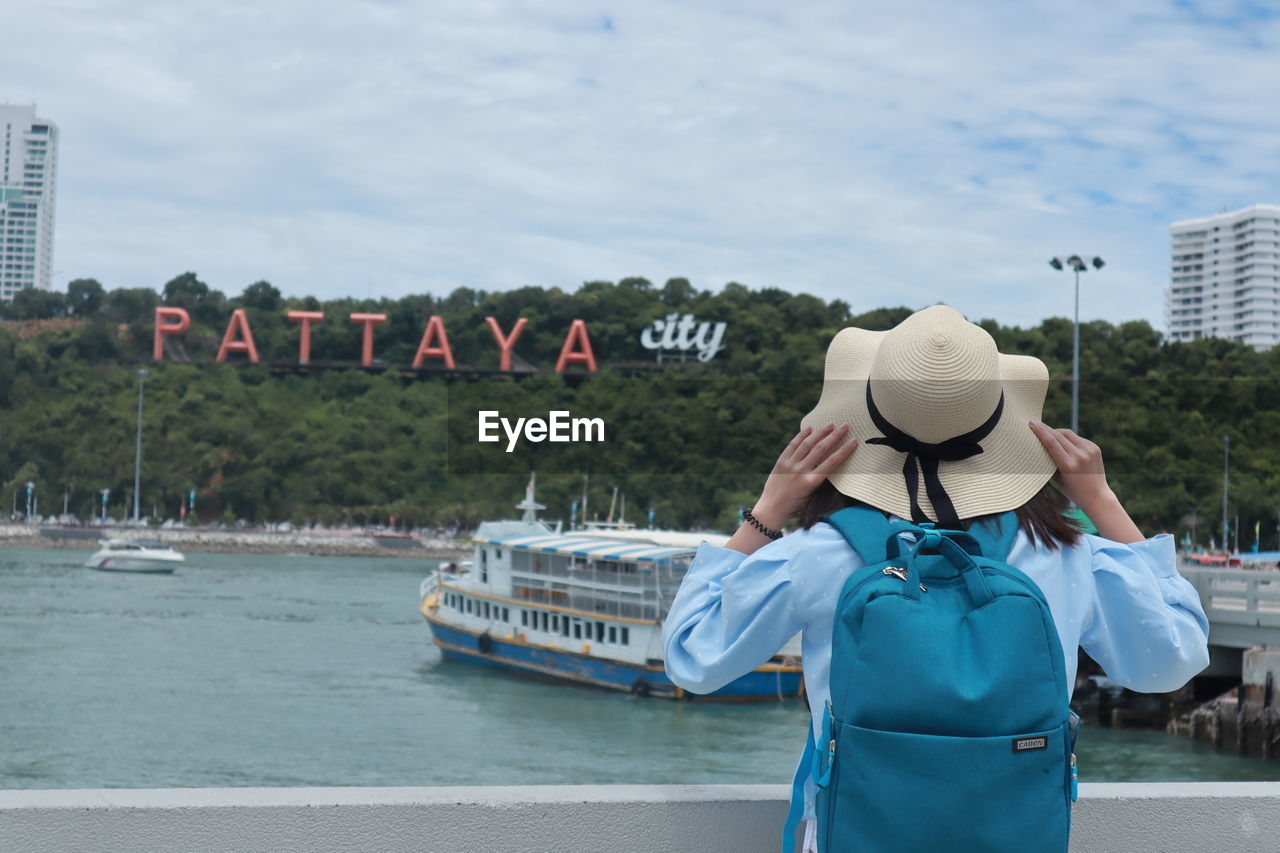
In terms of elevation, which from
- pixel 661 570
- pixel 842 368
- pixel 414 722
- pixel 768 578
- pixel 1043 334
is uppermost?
pixel 1043 334

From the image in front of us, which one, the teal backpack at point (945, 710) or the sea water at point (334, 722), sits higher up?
the teal backpack at point (945, 710)

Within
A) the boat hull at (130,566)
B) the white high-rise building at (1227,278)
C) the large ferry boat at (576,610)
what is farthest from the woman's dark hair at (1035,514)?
the white high-rise building at (1227,278)

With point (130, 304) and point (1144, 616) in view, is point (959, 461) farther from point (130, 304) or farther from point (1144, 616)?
point (130, 304)

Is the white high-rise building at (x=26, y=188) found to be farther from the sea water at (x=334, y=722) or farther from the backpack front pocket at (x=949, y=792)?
the backpack front pocket at (x=949, y=792)

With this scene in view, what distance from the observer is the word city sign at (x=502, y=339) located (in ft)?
252

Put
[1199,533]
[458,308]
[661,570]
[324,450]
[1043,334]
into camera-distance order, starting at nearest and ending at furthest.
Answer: [661,570]
[1043,334]
[1199,533]
[324,450]
[458,308]

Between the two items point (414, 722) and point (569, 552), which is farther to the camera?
point (569, 552)

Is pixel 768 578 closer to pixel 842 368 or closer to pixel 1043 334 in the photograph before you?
pixel 842 368

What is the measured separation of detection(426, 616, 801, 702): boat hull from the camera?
23.2 meters

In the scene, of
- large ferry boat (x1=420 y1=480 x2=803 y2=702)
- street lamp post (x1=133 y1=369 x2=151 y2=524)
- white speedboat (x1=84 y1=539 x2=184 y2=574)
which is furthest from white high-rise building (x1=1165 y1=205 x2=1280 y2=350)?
large ferry boat (x1=420 y1=480 x2=803 y2=702)

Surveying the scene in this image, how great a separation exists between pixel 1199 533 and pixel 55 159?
140053 millimetres

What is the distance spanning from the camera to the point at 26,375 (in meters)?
77.2

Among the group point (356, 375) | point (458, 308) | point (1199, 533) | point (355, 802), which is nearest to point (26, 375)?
point (356, 375)

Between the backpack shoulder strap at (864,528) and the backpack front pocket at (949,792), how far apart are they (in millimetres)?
216
